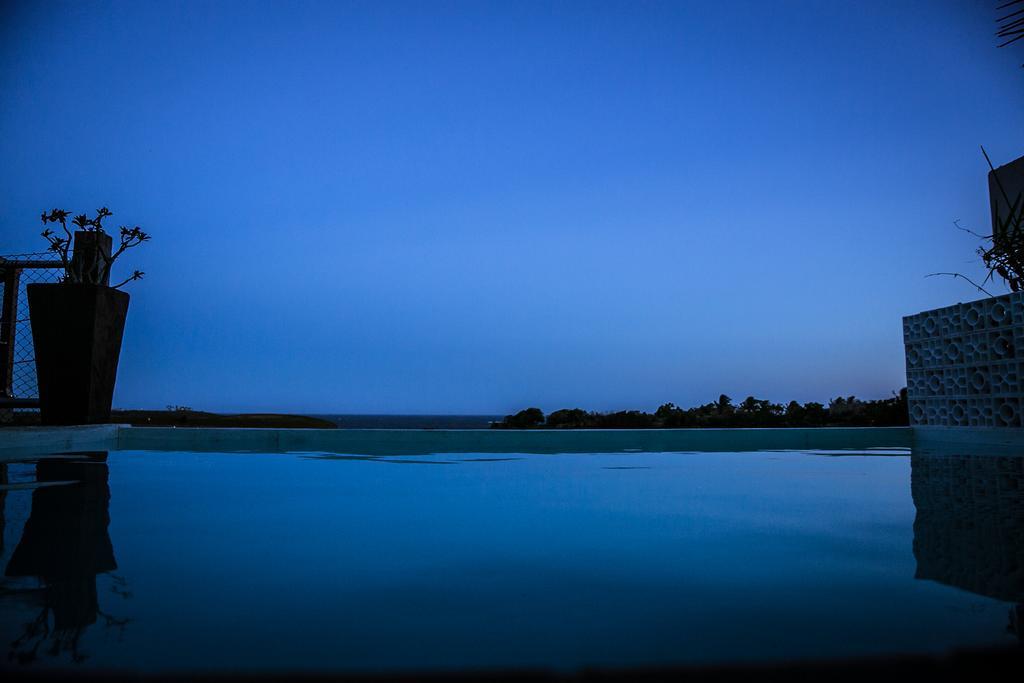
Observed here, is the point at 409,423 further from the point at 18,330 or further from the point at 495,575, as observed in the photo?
the point at 495,575

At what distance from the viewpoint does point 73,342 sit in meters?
5.09

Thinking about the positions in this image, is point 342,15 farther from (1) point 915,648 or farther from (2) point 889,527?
(1) point 915,648

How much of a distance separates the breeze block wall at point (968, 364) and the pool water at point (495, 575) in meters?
3.45

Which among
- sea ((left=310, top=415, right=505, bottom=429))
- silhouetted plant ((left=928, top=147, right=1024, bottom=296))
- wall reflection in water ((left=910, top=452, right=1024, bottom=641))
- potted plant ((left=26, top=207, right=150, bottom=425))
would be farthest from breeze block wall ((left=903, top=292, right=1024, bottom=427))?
potted plant ((left=26, top=207, right=150, bottom=425))

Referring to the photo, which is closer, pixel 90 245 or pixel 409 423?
pixel 90 245

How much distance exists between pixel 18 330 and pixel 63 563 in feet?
18.1

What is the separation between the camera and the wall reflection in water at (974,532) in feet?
4.09

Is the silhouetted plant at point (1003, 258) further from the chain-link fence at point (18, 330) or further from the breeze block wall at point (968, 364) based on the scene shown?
the chain-link fence at point (18, 330)

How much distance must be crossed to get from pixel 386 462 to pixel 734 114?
7146 mm

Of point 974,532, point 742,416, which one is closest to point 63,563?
point 974,532

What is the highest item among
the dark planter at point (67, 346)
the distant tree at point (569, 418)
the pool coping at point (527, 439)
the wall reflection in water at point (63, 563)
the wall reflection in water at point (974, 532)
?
the dark planter at point (67, 346)

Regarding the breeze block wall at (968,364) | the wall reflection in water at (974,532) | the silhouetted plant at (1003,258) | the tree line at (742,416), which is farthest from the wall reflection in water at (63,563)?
the breeze block wall at (968,364)

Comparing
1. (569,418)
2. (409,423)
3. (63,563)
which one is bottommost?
(63,563)

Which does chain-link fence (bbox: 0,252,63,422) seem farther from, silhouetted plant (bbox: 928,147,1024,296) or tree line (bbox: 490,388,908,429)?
silhouetted plant (bbox: 928,147,1024,296)
